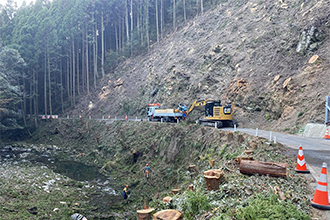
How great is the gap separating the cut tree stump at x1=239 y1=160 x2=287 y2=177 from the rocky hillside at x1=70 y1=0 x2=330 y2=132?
411 inches

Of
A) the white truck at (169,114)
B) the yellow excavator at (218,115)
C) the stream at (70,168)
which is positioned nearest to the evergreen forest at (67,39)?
the stream at (70,168)

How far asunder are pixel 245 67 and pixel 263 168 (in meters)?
18.9

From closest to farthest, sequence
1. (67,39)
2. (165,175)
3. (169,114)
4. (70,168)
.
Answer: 1. (165,175)
2. (70,168)
3. (169,114)
4. (67,39)

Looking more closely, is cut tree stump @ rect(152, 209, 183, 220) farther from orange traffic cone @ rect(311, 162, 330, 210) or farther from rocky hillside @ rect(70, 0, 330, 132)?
rocky hillside @ rect(70, 0, 330, 132)

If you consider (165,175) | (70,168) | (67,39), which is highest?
(67,39)

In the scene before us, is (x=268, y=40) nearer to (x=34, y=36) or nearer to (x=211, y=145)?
(x=211, y=145)

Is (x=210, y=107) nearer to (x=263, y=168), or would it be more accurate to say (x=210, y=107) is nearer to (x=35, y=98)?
(x=263, y=168)

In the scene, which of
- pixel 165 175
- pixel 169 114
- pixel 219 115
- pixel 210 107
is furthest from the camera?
pixel 169 114

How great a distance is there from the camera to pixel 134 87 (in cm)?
3731

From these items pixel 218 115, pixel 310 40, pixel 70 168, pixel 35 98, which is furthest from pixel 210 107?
pixel 35 98

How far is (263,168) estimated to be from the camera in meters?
6.46

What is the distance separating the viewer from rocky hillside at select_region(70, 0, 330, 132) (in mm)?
17219

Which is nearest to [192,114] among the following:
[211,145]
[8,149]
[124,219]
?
[211,145]

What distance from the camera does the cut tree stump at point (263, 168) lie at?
6236 millimetres
